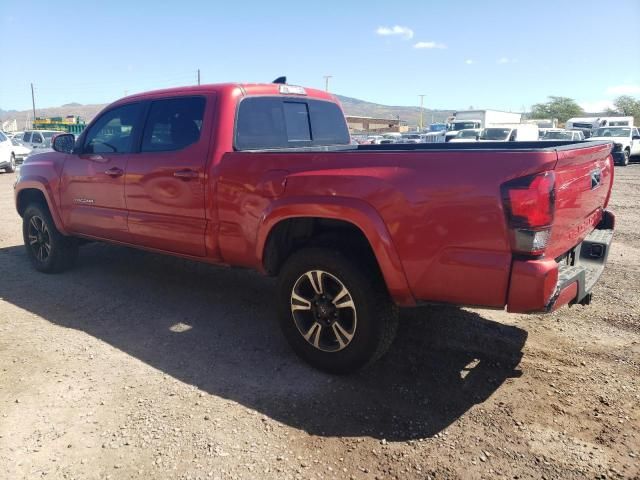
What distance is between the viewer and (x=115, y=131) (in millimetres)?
4887

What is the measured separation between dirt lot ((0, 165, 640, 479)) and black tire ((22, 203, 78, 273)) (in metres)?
0.90

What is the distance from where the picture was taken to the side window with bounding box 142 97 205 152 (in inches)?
161

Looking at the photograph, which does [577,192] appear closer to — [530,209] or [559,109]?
[530,209]

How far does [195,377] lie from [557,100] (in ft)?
319

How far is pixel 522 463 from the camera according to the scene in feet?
8.29

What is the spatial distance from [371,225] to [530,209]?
0.87 metres

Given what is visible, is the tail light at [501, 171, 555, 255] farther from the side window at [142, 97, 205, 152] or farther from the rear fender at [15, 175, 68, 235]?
the rear fender at [15, 175, 68, 235]

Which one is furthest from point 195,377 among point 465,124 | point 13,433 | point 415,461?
point 465,124

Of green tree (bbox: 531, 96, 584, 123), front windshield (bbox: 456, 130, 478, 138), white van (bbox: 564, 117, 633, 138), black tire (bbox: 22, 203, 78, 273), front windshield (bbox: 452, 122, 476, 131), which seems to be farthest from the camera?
green tree (bbox: 531, 96, 584, 123)

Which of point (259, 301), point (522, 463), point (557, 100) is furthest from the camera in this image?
point (557, 100)

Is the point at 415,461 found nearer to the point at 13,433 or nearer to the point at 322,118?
the point at 13,433

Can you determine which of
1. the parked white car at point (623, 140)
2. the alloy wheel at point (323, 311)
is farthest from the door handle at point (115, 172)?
the parked white car at point (623, 140)

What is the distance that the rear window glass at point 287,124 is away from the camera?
13.4 feet

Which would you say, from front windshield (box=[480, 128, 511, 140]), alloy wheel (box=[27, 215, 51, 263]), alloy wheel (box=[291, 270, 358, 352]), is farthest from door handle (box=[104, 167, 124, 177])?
front windshield (box=[480, 128, 511, 140])
